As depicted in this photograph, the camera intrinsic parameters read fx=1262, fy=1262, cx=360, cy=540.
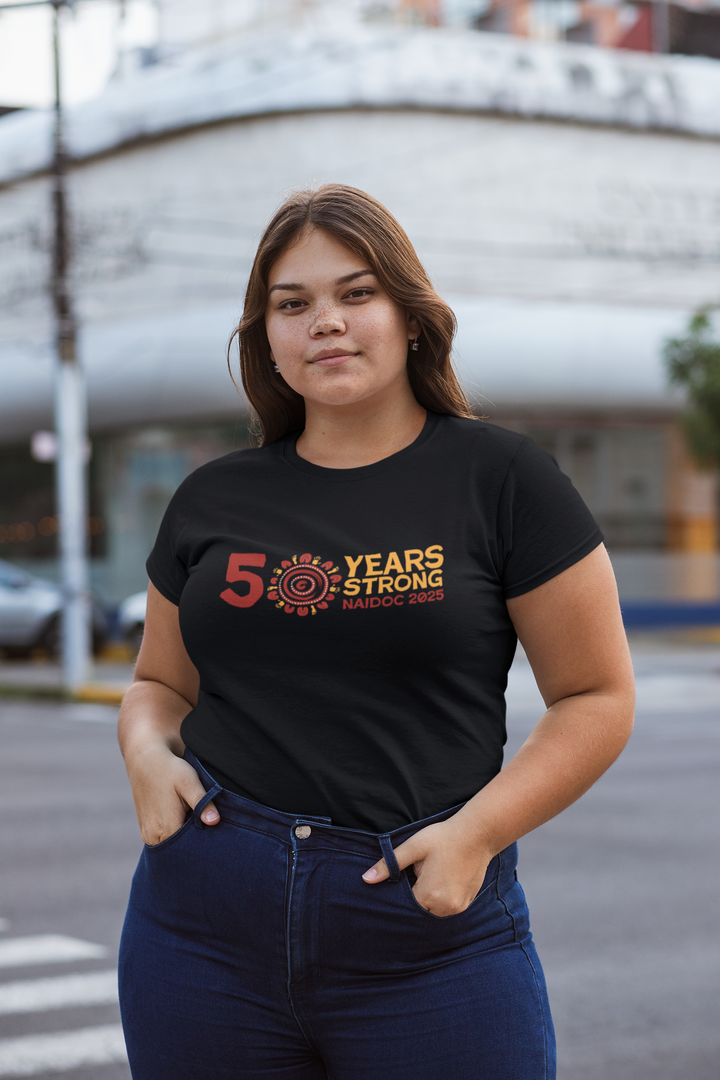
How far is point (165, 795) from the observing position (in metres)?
1.90

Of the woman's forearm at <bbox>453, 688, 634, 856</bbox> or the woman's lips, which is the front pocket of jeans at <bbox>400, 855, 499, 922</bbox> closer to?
the woman's forearm at <bbox>453, 688, 634, 856</bbox>

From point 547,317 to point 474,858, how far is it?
2248 centimetres

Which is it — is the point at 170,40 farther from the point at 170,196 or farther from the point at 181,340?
the point at 181,340

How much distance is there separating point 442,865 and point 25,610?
19.3 metres

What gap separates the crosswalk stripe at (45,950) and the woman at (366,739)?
3601mm

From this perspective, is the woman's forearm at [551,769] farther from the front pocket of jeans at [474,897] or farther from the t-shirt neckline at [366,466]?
the t-shirt neckline at [366,466]

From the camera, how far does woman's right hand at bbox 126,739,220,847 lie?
1874 millimetres

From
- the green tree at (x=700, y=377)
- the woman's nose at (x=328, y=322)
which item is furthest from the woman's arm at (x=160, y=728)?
the green tree at (x=700, y=377)

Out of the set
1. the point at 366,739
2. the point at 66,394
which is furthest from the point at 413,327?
the point at 66,394

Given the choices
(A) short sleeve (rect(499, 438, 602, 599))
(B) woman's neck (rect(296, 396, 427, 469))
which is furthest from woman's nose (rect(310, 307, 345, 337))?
(A) short sleeve (rect(499, 438, 602, 599))

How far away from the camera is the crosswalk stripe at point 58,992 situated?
4703mm

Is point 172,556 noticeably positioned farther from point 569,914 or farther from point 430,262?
point 430,262

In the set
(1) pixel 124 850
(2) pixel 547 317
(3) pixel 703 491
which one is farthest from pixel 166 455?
(1) pixel 124 850

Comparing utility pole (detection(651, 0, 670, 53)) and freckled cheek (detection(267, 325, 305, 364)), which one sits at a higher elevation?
utility pole (detection(651, 0, 670, 53))
